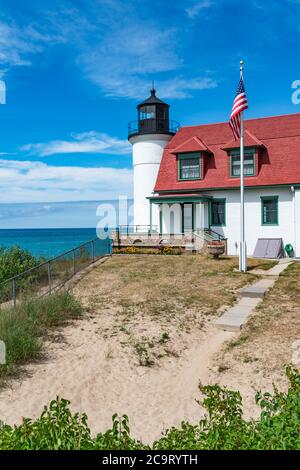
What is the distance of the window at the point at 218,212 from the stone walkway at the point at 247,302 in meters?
6.47

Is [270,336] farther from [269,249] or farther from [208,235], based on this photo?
[208,235]

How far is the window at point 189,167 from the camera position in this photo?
26.0 metres

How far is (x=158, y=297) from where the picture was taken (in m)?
14.2

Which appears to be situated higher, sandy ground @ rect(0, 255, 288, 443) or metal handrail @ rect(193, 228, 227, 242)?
metal handrail @ rect(193, 228, 227, 242)

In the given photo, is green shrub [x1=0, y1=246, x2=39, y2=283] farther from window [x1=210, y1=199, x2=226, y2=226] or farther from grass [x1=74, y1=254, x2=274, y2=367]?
window [x1=210, y1=199, x2=226, y2=226]

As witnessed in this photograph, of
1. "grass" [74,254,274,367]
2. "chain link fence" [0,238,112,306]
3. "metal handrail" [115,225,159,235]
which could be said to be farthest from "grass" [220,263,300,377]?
"metal handrail" [115,225,159,235]

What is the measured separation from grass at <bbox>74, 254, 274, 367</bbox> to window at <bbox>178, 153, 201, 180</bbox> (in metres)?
6.68

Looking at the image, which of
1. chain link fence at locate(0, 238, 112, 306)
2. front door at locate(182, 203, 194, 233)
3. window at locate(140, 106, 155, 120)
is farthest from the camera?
window at locate(140, 106, 155, 120)

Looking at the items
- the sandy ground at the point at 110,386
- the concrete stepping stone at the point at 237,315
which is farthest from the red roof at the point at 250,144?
the sandy ground at the point at 110,386

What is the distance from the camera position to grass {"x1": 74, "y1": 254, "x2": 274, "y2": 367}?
1050 centimetres

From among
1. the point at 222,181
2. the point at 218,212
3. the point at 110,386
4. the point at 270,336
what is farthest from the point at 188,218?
the point at 110,386
